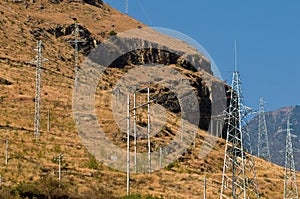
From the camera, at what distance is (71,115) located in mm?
76750

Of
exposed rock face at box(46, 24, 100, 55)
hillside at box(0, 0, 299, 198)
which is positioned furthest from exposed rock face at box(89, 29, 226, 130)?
exposed rock face at box(46, 24, 100, 55)

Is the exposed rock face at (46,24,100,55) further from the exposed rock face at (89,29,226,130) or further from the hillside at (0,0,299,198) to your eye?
the exposed rock face at (89,29,226,130)

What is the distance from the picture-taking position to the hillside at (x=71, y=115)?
46656 millimetres

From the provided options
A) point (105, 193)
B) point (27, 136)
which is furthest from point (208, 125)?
point (105, 193)

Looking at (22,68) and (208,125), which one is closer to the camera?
(22,68)

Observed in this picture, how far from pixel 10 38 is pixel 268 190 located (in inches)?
2266

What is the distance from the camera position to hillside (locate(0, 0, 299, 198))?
46.7m

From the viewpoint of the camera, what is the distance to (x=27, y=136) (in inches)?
2432

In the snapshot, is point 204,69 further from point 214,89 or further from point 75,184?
point 75,184

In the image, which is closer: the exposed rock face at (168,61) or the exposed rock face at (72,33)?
the exposed rock face at (168,61)

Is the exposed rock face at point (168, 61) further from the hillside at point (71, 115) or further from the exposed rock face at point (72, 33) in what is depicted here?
the exposed rock face at point (72, 33)

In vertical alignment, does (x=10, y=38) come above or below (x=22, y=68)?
above

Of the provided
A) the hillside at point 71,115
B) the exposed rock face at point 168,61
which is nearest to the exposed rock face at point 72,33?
the hillside at point 71,115

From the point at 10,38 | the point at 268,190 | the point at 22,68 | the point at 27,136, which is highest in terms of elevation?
the point at 10,38
